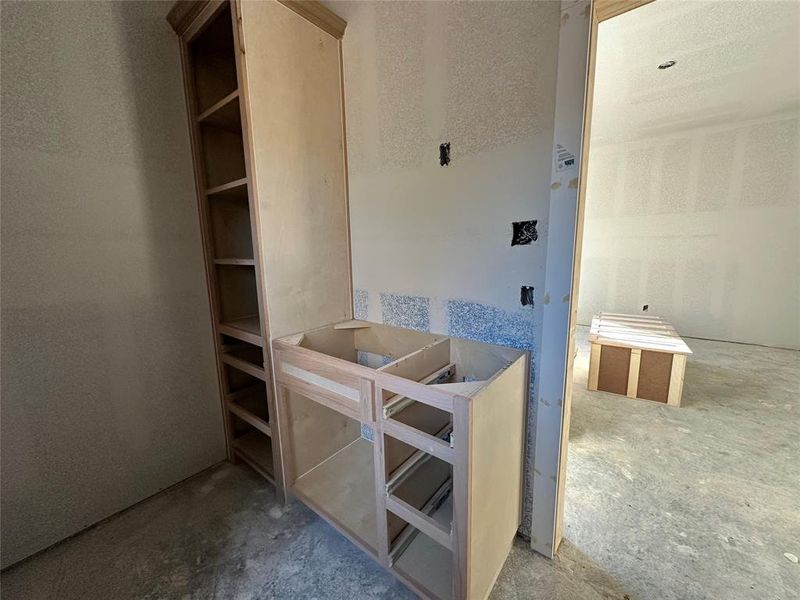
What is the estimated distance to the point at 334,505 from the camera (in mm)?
1407

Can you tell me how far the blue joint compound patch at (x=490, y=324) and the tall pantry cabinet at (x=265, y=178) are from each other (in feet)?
2.14

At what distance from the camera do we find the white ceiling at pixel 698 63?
1.74 metres

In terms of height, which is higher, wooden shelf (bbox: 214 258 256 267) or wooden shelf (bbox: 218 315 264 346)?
wooden shelf (bbox: 214 258 256 267)

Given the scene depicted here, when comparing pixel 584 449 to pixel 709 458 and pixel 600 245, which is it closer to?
pixel 709 458

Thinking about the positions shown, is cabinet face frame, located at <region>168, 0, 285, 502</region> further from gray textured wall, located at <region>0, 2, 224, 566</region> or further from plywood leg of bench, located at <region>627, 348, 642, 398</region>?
plywood leg of bench, located at <region>627, 348, 642, 398</region>

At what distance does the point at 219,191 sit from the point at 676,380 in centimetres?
331

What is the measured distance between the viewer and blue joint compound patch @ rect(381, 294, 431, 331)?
4.91 feet

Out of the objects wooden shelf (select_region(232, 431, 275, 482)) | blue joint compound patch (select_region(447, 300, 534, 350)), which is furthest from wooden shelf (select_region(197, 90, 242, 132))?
wooden shelf (select_region(232, 431, 275, 482))

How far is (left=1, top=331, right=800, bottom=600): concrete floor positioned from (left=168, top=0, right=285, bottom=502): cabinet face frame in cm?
27

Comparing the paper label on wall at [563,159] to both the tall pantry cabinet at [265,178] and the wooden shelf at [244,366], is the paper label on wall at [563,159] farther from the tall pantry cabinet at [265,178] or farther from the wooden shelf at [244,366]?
the wooden shelf at [244,366]

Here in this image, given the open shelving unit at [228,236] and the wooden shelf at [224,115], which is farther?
the open shelving unit at [228,236]

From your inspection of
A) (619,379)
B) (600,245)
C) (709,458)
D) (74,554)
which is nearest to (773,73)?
(600,245)

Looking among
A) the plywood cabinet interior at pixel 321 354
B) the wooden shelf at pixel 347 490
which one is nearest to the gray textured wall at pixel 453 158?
the plywood cabinet interior at pixel 321 354

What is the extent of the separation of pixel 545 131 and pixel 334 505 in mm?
1719
